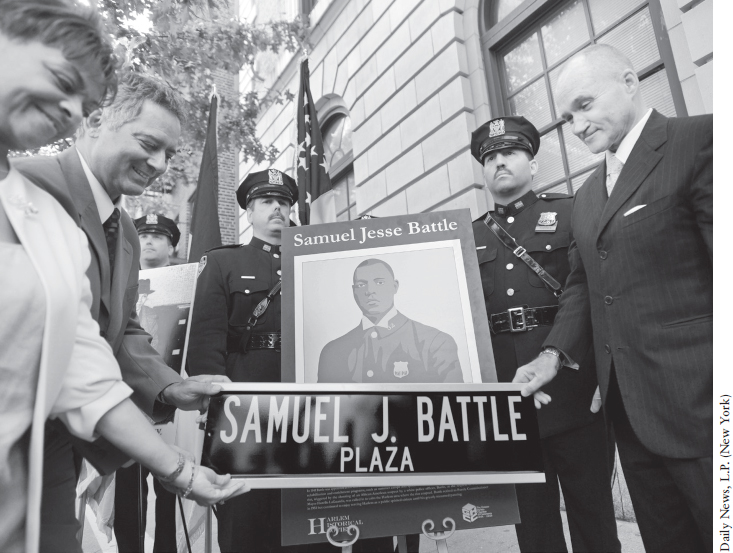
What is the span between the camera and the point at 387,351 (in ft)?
6.54

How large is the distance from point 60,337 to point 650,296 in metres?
1.74

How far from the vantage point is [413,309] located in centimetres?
205

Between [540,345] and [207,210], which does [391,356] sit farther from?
[207,210]

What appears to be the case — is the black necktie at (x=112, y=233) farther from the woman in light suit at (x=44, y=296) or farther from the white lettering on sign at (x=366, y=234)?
the white lettering on sign at (x=366, y=234)

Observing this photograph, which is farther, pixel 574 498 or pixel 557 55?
pixel 557 55

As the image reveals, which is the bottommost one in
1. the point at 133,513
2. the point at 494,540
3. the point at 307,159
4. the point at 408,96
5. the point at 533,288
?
the point at 494,540

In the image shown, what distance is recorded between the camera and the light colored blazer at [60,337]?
862 millimetres

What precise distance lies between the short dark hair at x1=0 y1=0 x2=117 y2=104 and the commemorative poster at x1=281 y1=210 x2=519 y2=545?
1141 millimetres

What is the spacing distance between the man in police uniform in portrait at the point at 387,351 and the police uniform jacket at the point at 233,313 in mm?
873

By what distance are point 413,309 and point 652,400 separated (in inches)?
36.2

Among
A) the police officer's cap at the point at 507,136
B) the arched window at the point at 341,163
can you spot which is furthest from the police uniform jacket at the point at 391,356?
the arched window at the point at 341,163

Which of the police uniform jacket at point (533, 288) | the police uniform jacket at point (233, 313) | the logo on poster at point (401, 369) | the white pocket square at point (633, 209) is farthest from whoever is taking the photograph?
the police uniform jacket at point (233, 313)

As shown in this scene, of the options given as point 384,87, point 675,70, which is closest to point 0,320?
point 675,70

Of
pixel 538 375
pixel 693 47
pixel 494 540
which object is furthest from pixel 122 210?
pixel 693 47
